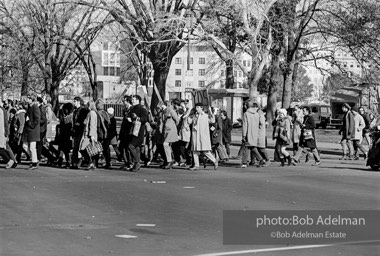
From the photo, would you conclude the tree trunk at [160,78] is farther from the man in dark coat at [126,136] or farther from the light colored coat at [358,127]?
the man in dark coat at [126,136]

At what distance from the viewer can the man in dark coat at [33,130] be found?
20.6 meters

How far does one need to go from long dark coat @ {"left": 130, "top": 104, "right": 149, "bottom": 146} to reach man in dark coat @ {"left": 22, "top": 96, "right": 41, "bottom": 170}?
2289 millimetres

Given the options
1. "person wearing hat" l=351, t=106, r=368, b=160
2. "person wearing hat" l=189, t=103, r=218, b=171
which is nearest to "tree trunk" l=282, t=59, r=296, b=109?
"person wearing hat" l=351, t=106, r=368, b=160

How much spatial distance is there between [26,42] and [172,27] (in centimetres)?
1303

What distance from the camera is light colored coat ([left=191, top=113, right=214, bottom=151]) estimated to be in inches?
833

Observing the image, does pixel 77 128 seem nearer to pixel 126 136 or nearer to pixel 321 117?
pixel 126 136

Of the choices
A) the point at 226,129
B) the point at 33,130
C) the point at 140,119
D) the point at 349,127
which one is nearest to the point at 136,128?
the point at 140,119

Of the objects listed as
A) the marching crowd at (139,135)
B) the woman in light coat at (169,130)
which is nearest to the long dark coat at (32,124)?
the marching crowd at (139,135)

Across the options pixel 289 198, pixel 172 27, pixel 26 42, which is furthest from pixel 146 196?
pixel 26 42

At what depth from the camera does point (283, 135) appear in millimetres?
22922

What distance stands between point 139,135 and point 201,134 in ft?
5.34

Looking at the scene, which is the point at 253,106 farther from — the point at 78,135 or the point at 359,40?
the point at 359,40

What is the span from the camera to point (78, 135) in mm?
20984

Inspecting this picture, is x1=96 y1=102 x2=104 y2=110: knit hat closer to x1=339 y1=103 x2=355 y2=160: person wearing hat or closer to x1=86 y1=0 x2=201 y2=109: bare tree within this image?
x1=339 y1=103 x2=355 y2=160: person wearing hat
